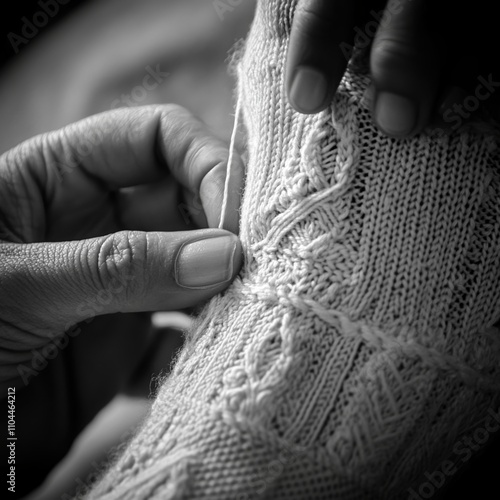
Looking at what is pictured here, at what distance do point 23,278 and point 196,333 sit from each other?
0.30 metres

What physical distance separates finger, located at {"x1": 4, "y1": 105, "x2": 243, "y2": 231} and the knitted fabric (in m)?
0.45

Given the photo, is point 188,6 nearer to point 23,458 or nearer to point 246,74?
point 246,74

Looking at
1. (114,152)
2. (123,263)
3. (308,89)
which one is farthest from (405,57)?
(114,152)

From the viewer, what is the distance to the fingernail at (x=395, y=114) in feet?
1.77

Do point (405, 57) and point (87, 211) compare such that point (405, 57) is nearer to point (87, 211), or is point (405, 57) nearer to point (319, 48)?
point (319, 48)

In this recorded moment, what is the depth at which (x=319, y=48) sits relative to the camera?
0.56 meters

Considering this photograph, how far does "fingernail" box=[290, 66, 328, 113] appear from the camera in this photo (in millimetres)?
568

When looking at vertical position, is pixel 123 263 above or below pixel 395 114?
below

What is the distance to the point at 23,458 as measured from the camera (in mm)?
977

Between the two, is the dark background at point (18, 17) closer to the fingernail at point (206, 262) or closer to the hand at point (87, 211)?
the hand at point (87, 211)

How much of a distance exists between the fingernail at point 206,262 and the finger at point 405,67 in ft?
0.85

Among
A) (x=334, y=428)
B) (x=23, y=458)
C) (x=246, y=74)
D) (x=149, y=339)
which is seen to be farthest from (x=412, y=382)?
(x=23, y=458)

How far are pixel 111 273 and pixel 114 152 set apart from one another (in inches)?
15.4

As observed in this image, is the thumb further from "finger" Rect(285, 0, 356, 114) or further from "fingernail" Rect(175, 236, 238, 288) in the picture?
"finger" Rect(285, 0, 356, 114)
